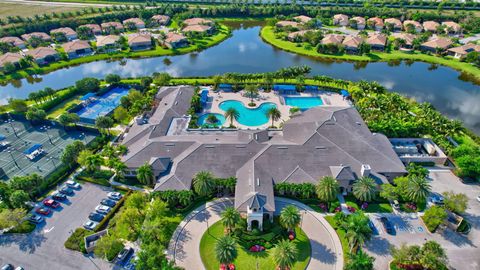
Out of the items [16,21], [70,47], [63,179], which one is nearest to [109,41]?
[70,47]

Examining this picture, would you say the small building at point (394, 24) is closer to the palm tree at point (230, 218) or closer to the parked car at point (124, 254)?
the palm tree at point (230, 218)

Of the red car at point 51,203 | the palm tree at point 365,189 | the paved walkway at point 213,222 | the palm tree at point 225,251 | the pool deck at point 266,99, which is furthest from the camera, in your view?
the pool deck at point 266,99

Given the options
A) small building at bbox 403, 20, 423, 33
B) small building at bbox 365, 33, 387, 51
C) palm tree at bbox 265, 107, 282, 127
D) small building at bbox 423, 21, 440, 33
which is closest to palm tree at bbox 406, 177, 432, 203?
palm tree at bbox 265, 107, 282, 127

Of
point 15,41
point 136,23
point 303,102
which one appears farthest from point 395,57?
point 15,41

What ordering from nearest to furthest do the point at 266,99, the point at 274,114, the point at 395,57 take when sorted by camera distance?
1. the point at 274,114
2. the point at 266,99
3. the point at 395,57

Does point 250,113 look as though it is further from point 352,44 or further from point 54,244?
point 352,44

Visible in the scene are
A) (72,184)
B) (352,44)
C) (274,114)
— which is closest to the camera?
(72,184)

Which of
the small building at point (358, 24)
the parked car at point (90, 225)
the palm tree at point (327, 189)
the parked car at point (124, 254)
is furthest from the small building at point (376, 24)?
the parked car at point (124, 254)
